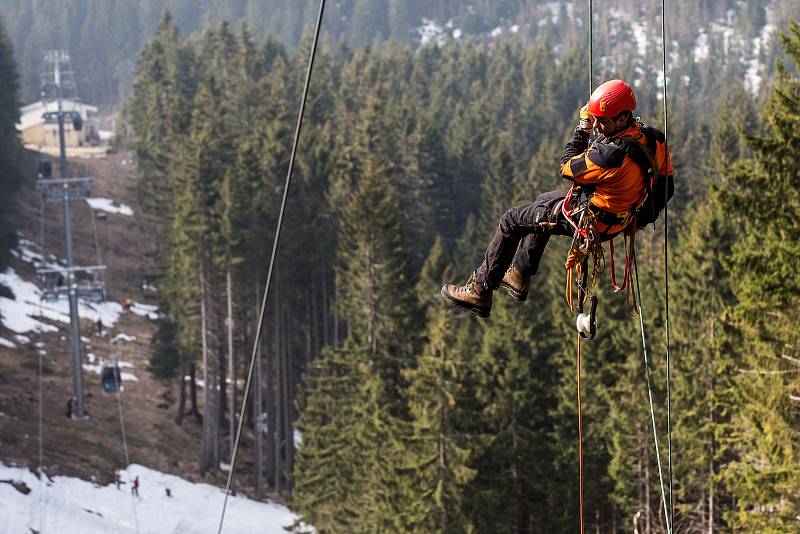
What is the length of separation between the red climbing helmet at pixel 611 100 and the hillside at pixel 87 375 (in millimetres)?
36329

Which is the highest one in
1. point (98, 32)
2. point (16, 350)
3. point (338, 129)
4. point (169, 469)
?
point (98, 32)

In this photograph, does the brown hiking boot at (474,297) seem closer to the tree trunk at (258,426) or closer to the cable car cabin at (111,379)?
the tree trunk at (258,426)

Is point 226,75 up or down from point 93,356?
up

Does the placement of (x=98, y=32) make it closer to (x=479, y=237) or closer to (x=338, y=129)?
(x=338, y=129)

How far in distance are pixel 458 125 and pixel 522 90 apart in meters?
32.1

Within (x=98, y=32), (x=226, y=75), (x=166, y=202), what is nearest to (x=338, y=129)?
(x=226, y=75)

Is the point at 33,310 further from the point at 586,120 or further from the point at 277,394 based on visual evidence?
the point at 586,120

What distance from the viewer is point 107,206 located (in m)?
83.0

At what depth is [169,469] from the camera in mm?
49125

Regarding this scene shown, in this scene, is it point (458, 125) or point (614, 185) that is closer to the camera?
point (614, 185)

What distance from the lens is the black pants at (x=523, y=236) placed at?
1054cm

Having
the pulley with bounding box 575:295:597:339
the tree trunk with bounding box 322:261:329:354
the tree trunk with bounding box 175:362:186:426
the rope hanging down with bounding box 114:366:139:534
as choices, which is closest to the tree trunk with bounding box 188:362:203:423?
the tree trunk with bounding box 175:362:186:426

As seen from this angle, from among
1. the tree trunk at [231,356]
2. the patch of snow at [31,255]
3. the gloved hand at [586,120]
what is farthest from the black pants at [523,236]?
the patch of snow at [31,255]

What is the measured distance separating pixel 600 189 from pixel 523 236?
1.11 metres
